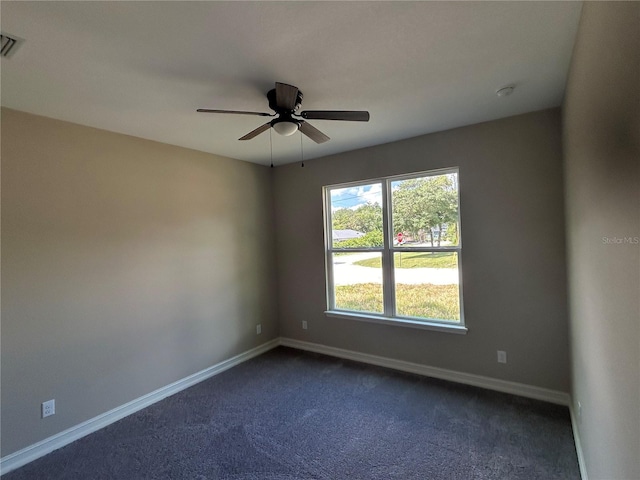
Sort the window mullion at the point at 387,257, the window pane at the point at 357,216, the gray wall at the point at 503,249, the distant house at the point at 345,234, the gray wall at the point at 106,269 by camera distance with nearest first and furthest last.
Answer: the gray wall at the point at 106,269 < the gray wall at the point at 503,249 < the window mullion at the point at 387,257 < the window pane at the point at 357,216 < the distant house at the point at 345,234

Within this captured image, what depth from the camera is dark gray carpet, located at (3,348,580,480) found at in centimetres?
213

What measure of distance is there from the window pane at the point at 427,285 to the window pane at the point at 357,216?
0.44m

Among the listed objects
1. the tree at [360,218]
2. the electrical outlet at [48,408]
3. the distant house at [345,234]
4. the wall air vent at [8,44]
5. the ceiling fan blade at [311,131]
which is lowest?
the electrical outlet at [48,408]

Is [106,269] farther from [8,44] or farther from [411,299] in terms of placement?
[411,299]

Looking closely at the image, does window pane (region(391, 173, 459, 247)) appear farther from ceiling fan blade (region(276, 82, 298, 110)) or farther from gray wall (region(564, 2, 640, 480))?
ceiling fan blade (region(276, 82, 298, 110))

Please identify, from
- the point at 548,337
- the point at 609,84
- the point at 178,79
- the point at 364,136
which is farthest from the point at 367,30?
the point at 548,337

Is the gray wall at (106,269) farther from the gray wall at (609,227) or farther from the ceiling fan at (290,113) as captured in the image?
the gray wall at (609,227)

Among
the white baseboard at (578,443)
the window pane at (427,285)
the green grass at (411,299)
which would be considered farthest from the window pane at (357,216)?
the white baseboard at (578,443)

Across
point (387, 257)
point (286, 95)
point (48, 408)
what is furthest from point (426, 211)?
point (48, 408)

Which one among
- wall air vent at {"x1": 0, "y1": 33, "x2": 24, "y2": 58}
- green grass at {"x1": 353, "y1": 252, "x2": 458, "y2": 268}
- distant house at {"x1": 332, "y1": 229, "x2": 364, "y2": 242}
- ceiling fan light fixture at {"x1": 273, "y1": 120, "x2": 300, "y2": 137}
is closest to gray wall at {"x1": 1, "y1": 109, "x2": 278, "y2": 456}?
wall air vent at {"x1": 0, "y1": 33, "x2": 24, "y2": 58}

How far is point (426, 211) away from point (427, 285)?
2.75 feet

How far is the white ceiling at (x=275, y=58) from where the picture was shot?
58.6 inches

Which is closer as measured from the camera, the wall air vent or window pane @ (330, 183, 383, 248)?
the wall air vent

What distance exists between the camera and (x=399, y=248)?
12.2 feet
